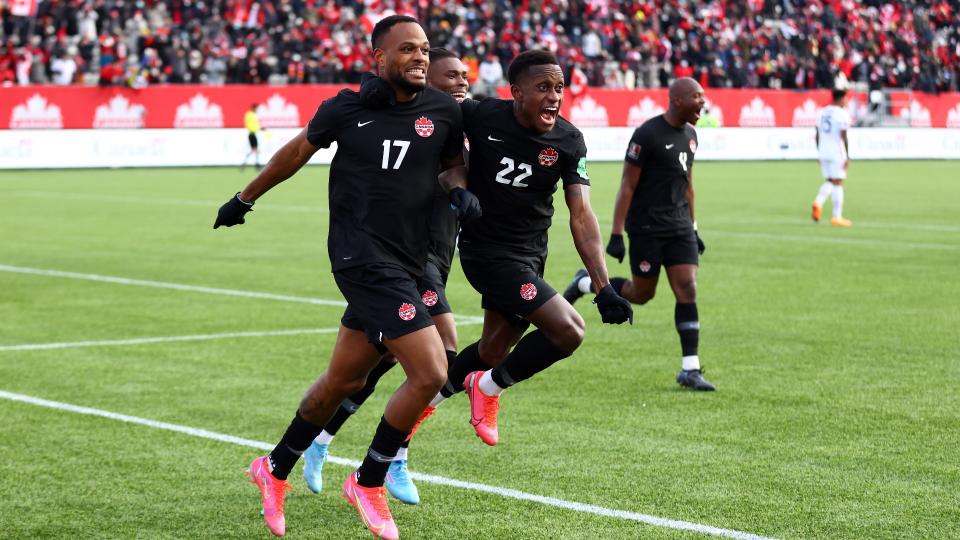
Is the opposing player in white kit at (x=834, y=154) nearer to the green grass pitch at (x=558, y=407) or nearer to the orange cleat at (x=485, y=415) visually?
the green grass pitch at (x=558, y=407)

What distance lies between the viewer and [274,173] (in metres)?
6.00

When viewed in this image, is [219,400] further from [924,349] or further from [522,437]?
[924,349]

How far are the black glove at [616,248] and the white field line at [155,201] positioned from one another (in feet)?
50.2

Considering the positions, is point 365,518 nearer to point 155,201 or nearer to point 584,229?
point 584,229

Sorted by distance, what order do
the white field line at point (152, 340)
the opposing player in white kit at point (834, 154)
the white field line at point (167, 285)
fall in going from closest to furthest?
the white field line at point (152, 340) → the white field line at point (167, 285) → the opposing player in white kit at point (834, 154)

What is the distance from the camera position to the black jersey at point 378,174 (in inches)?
233

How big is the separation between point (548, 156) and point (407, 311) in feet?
4.49

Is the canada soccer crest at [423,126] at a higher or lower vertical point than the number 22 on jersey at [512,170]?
higher

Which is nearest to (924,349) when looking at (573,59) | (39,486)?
(39,486)

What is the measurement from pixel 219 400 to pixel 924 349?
547 centimetres

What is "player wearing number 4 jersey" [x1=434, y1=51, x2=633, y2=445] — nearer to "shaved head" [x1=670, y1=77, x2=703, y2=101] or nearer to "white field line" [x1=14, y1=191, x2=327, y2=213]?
"shaved head" [x1=670, y1=77, x2=703, y2=101]

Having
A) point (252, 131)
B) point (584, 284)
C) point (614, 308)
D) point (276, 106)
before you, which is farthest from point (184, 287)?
point (276, 106)

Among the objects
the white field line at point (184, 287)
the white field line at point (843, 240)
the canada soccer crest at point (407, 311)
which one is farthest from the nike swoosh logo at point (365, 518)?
the white field line at point (843, 240)

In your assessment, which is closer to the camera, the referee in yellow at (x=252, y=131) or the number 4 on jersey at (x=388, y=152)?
the number 4 on jersey at (x=388, y=152)
